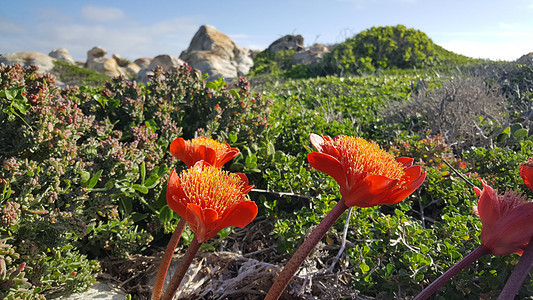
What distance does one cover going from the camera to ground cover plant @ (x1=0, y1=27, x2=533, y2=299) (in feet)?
5.57

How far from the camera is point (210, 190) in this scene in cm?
114

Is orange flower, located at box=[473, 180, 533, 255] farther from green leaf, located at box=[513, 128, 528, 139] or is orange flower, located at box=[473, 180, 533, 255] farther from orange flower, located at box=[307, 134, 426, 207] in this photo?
green leaf, located at box=[513, 128, 528, 139]

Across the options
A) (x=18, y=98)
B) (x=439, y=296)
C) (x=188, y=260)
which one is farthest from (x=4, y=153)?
(x=439, y=296)

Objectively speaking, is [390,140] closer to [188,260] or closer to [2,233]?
[188,260]

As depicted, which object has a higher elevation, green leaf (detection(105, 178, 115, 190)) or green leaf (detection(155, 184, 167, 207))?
green leaf (detection(105, 178, 115, 190))

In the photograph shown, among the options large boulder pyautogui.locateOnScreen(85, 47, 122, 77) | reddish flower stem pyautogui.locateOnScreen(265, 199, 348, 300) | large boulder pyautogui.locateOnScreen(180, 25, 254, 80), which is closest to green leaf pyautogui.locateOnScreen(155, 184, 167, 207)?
reddish flower stem pyautogui.locateOnScreen(265, 199, 348, 300)

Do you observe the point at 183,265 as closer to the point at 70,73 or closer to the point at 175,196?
the point at 175,196

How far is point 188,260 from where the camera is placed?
1218 millimetres

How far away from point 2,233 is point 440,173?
2745 mm

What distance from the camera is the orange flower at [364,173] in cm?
105

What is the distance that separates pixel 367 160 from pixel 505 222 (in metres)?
0.45

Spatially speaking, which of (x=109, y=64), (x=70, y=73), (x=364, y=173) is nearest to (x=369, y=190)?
(x=364, y=173)

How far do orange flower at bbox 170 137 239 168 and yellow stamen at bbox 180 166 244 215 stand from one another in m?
0.22

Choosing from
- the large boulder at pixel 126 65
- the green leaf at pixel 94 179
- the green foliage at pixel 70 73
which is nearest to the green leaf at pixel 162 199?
the green leaf at pixel 94 179
